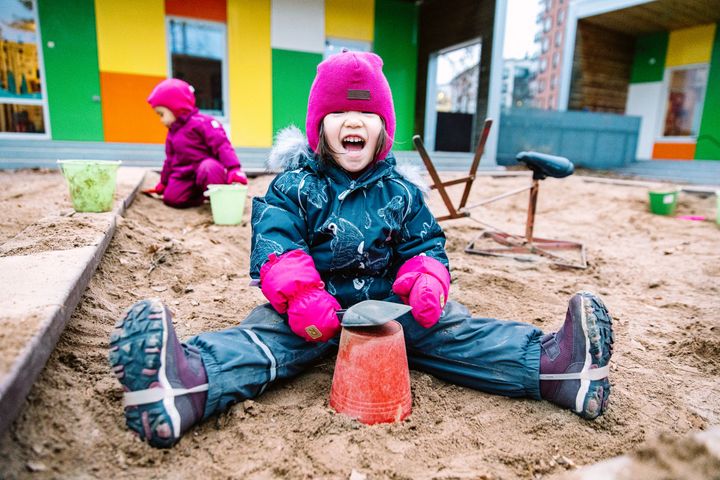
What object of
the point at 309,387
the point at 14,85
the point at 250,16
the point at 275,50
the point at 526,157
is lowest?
the point at 309,387

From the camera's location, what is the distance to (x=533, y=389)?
4.55 ft

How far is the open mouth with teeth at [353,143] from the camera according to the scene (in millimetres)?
1584

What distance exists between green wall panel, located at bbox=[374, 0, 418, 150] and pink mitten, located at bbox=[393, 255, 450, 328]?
737cm

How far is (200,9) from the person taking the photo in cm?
726

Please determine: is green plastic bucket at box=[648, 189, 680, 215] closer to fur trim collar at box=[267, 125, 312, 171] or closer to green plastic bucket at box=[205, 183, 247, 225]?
green plastic bucket at box=[205, 183, 247, 225]

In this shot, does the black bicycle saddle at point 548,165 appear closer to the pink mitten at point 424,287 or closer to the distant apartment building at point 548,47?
the pink mitten at point 424,287

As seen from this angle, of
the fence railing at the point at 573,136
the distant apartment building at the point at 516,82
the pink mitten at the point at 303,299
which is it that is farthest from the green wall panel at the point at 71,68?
the distant apartment building at the point at 516,82

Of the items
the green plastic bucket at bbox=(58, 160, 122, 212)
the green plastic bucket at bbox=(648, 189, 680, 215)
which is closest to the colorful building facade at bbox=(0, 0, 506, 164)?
the green plastic bucket at bbox=(648, 189, 680, 215)

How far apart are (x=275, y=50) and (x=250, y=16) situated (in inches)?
24.6

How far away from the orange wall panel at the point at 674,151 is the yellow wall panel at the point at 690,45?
6.10 ft

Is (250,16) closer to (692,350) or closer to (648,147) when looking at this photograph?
(692,350)

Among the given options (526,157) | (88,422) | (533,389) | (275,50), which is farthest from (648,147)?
(88,422)

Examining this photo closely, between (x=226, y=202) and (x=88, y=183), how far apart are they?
984 millimetres

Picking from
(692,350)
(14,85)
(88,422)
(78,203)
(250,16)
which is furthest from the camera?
(250,16)
